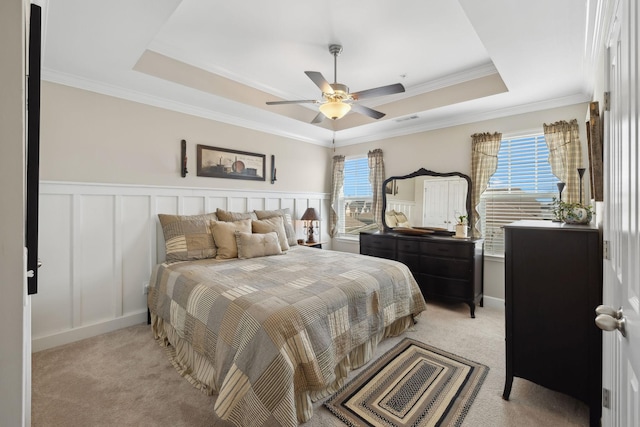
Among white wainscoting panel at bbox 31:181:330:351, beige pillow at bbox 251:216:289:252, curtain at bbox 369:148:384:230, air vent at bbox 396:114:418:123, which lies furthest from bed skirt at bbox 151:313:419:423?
air vent at bbox 396:114:418:123

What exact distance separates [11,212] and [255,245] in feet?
8.55

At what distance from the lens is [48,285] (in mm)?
2545

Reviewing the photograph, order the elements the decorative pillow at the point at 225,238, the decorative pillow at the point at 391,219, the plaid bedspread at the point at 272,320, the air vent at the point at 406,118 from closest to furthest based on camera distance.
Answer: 1. the plaid bedspread at the point at 272,320
2. the decorative pillow at the point at 225,238
3. the air vent at the point at 406,118
4. the decorative pillow at the point at 391,219

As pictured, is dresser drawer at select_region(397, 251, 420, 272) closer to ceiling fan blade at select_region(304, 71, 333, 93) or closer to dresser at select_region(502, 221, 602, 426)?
dresser at select_region(502, 221, 602, 426)

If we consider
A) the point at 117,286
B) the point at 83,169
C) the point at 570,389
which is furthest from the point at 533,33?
the point at 117,286

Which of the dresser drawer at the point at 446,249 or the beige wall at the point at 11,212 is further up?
the beige wall at the point at 11,212

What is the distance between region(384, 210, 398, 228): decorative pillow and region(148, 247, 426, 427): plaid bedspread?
1.69 metres

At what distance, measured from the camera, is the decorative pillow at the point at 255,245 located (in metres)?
3.08

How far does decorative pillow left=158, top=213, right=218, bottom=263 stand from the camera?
2957 millimetres

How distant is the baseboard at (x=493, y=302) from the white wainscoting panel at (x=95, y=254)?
387 cm

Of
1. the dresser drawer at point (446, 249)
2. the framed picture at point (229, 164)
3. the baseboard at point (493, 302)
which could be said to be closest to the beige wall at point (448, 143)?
the dresser drawer at point (446, 249)

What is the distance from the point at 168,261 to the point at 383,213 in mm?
3134

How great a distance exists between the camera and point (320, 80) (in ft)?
7.76

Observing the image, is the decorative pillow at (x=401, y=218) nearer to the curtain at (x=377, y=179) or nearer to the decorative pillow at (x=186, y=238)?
the curtain at (x=377, y=179)
